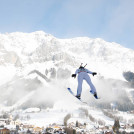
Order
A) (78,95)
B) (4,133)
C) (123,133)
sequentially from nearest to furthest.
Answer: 1. (78,95)
2. (4,133)
3. (123,133)

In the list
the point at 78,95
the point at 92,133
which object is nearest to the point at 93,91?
the point at 78,95

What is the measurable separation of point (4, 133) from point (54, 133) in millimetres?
29022

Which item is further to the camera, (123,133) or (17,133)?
(123,133)

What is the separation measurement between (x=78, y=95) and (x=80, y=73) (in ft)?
7.24

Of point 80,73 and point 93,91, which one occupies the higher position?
point 80,73

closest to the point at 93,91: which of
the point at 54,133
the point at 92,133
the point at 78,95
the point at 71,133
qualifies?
the point at 78,95

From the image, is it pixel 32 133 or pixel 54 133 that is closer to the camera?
pixel 54 133

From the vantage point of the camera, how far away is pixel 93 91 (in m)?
23.1

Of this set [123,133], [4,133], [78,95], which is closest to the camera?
[78,95]

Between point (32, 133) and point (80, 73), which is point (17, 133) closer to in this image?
point (32, 133)

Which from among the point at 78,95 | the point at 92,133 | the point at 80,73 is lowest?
the point at 92,133

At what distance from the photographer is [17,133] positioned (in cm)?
14325

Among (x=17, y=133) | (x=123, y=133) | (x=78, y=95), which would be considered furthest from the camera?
(x=123, y=133)

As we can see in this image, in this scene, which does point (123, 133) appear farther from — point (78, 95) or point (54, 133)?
point (78, 95)
